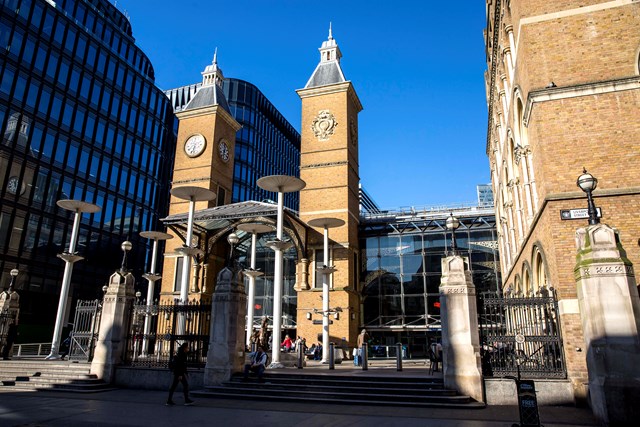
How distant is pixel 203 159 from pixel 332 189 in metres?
11.7

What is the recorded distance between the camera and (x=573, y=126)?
44.5 ft

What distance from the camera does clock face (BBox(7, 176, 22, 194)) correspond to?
119 feet

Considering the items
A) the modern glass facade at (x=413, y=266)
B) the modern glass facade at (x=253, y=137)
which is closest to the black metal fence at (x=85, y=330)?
the modern glass facade at (x=413, y=266)

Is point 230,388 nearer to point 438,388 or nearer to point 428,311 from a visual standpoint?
point 438,388

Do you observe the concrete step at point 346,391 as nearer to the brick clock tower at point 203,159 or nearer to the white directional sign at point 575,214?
the white directional sign at point 575,214

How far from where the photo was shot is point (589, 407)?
10.7m

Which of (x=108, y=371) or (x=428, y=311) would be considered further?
(x=428, y=311)

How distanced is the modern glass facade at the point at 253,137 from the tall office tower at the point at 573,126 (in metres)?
45.9

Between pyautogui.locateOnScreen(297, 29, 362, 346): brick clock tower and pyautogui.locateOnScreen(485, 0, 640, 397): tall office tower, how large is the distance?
631 inches

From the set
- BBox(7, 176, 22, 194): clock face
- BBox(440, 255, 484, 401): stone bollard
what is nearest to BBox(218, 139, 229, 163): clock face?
BBox(7, 176, 22, 194): clock face

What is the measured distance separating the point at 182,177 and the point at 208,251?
731cm

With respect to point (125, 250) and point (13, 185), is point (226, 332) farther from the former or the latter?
point (13, 185)

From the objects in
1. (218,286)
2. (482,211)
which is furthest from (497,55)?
(218,286)

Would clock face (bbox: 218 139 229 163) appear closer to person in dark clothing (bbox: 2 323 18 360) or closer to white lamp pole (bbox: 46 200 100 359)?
white lamp pole (bbox: 46 200 100 359)
